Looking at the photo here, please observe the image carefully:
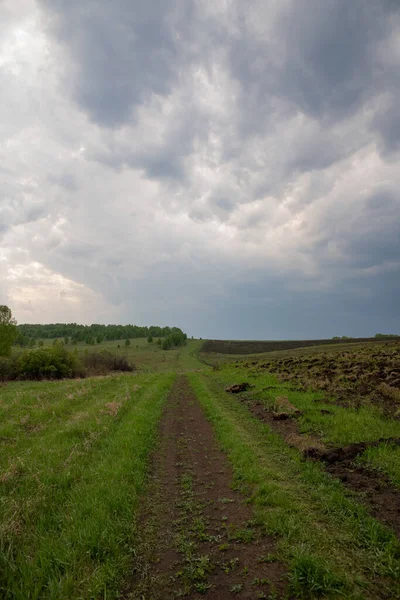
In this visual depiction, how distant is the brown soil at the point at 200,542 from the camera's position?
465 cm

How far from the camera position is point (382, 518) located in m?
6.13

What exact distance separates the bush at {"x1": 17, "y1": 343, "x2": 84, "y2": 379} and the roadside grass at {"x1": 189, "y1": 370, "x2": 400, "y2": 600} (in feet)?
164

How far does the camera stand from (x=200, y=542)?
5715 mm

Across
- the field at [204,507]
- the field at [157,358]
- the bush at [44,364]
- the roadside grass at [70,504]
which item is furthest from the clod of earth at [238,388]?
the bush at [44,364]

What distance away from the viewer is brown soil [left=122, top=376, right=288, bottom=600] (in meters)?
4.65

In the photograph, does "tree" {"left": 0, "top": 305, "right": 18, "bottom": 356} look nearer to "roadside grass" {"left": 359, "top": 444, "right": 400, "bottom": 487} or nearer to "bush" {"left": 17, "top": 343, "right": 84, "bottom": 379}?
"bush" {"left": 17, "top": 343, "right": 84, "bottom": 379}

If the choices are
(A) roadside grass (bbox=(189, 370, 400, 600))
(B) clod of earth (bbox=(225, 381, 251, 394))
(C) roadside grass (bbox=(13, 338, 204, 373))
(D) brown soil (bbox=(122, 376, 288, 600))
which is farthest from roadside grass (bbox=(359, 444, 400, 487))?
(C) roadside grass (bbox=(13, 338, 204, 373))

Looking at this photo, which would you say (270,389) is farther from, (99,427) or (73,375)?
(73,375)

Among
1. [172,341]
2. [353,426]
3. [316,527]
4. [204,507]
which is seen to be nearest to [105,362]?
[353,426]

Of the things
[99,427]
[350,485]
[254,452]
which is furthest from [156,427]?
[350,485]

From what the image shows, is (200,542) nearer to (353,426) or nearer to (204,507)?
(204,507)

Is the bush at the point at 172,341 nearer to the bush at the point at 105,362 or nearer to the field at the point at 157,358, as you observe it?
the field at the point at 157,358

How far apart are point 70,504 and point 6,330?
65.8 meters

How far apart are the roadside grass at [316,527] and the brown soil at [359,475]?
0.32 metres
